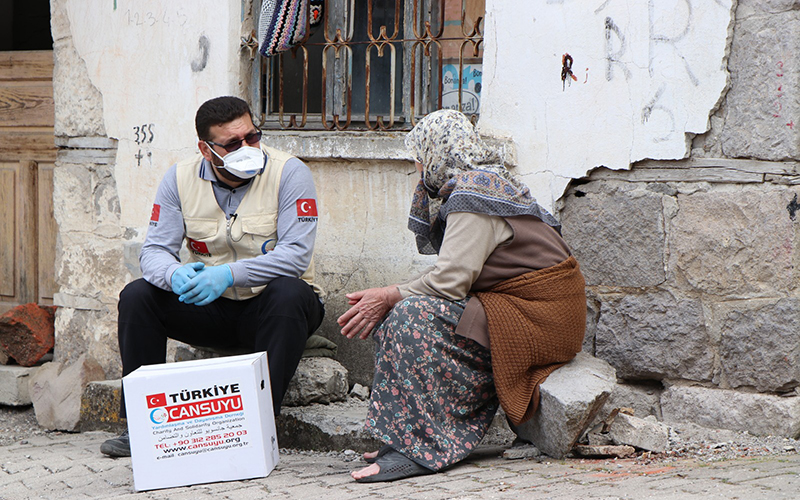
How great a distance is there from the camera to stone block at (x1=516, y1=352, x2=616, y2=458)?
9.13 feet

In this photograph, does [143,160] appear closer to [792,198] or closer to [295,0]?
[295,0]

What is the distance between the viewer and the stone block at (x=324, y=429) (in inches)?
131

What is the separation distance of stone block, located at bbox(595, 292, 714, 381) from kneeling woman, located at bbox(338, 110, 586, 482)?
476mm

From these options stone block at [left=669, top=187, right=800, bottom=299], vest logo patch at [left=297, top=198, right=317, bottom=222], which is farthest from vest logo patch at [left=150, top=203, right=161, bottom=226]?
stone block at [left=669, top=187, right=800, bottom=299]

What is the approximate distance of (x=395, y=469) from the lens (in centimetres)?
277

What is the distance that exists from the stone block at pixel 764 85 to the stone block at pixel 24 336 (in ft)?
12.1

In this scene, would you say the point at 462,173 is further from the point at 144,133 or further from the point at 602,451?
the point at 144,133

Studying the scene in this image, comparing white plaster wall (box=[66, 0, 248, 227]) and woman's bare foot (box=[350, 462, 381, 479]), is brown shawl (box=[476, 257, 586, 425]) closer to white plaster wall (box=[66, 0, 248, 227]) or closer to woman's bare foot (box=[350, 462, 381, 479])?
woman's bare foot (box=[350, 462, 381, 479])

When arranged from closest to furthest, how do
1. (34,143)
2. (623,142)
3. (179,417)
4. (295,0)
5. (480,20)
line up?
(179,417)
(623,142)
(480,20)
(295,0)
(34,143)

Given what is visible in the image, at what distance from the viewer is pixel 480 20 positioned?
374 cm

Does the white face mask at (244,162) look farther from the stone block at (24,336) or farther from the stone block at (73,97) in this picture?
the stone block at (24,336)

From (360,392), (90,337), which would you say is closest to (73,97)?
(90,337)

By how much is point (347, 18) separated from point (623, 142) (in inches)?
57.9

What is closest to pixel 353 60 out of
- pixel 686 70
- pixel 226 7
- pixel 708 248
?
pixel 226 7
